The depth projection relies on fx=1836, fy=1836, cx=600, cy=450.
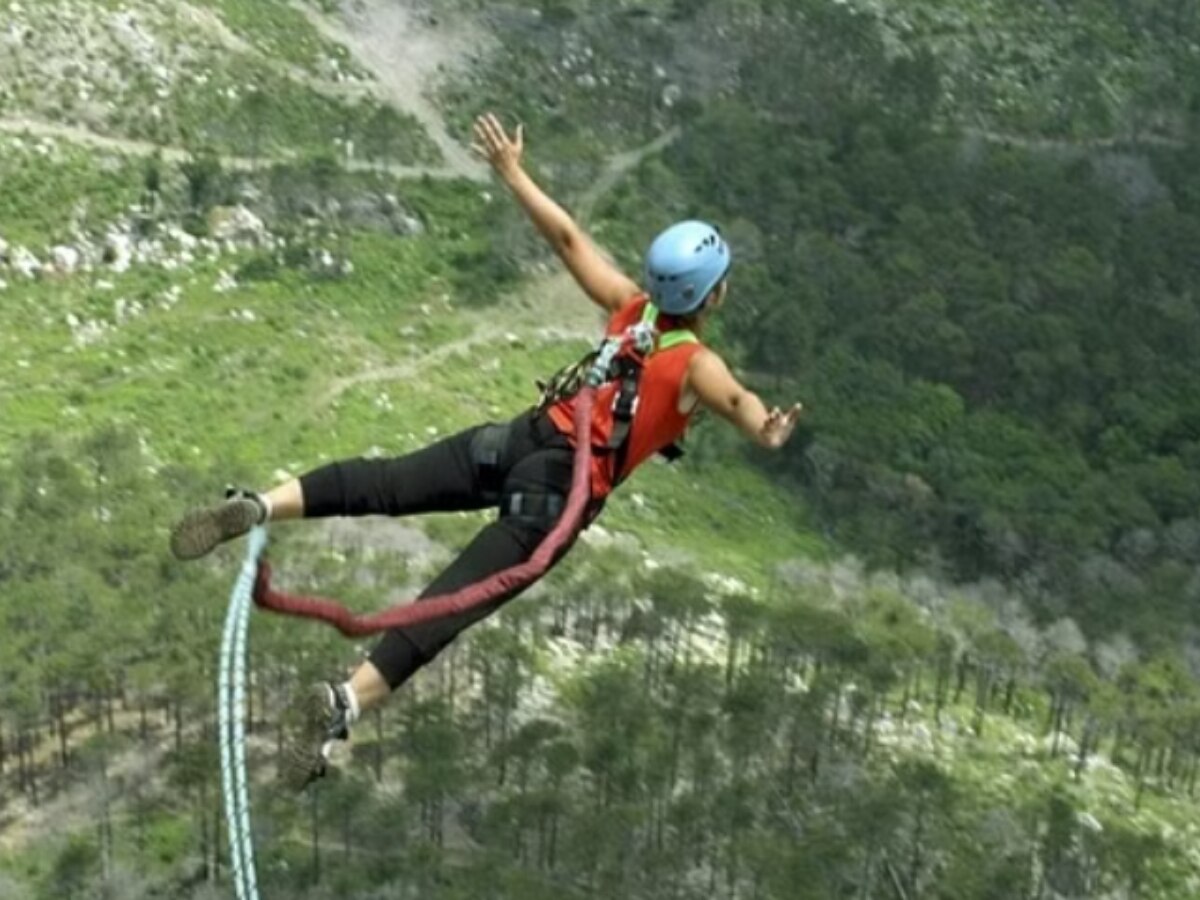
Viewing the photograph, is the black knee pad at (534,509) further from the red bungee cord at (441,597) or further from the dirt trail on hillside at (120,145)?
the dirt trail on hillside at (120,145)

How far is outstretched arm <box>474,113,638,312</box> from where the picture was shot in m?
10.8

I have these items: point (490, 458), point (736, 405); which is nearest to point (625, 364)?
point (736, 405)

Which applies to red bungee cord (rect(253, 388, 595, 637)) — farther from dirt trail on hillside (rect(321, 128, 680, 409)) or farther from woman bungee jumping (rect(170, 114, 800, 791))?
dirt trail on hillside (rect(321, 128, 680, 409))

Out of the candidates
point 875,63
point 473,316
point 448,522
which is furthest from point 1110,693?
point 875,63

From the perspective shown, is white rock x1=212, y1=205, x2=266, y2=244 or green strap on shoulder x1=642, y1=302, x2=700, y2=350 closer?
green strap on shoulder x1=642, y1=302, x2=700, y2=350

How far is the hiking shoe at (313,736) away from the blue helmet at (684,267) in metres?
2.80

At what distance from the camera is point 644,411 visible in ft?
33.3

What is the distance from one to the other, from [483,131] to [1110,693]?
161 ft

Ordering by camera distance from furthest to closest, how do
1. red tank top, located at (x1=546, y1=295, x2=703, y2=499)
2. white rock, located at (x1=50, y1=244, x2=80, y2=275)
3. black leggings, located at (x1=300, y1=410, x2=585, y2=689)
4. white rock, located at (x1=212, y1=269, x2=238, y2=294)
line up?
white rock, located at (x1=212, y1=269, x2=238, y2=294) → white rock, located at (x1=50, y1=244, x2=80, y2=275) → red tank top, located at (x1=546, y1=295, x2=703, y2=499) → black leggings, located at (x1=300, y1=410, x2=585, y2=689)

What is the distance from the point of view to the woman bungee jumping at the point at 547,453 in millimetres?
9500

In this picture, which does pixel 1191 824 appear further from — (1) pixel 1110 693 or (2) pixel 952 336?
(2) pixel 952 336

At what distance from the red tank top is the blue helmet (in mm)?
205

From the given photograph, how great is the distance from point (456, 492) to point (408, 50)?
72192 millimetres

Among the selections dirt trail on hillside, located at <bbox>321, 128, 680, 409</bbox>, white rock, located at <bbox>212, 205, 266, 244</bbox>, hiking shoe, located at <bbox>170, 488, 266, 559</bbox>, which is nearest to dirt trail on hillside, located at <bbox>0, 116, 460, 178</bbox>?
white rock, located at <bbox>212, 205, 266, 244</bbox>
